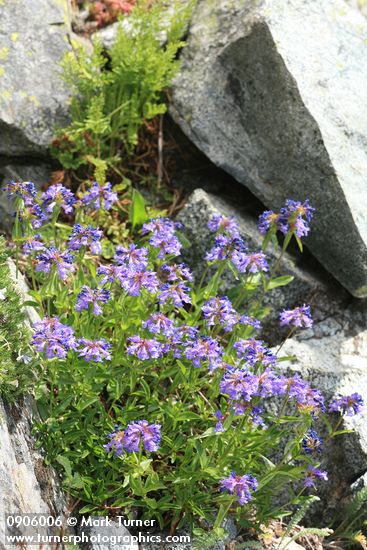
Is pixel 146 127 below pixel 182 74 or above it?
below

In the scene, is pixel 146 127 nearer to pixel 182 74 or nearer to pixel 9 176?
pixel 182 74

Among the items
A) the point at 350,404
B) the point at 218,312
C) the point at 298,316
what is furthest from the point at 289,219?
the point at 350,404

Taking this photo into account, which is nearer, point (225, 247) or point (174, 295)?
point (174, 295)

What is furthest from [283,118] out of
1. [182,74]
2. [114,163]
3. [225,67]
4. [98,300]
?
[98,300]

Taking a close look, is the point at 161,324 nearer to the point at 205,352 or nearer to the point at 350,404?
the point at 205,352

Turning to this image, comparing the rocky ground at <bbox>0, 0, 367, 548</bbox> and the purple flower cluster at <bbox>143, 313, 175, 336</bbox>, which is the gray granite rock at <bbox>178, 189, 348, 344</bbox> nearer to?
the rocky ground at <bbox>0, 0, 367, 548</bbox>

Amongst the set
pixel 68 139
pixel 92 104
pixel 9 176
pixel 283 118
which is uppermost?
pixel 283 118
